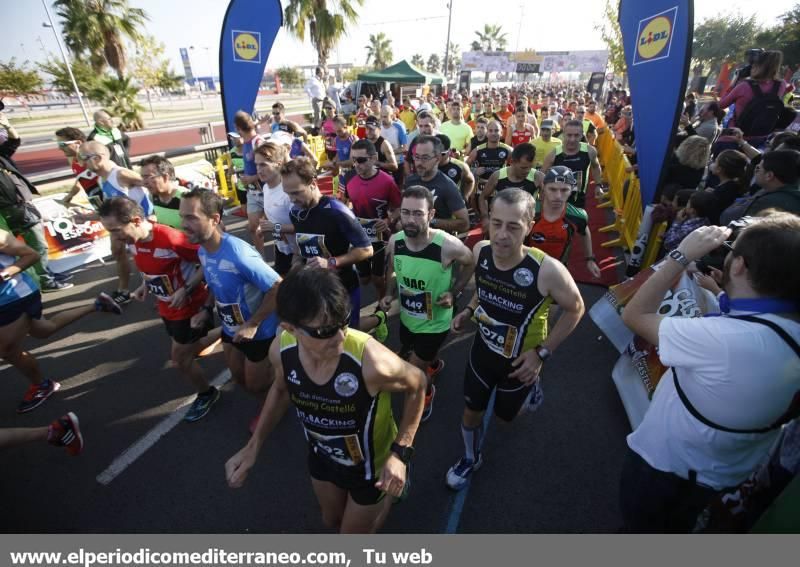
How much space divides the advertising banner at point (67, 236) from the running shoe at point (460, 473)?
7257mm

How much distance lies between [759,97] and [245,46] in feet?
32.3

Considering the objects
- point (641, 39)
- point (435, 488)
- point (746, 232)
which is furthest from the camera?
point (641, 39)

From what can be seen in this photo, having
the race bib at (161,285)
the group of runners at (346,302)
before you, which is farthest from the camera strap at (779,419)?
the race bib at (161,285)

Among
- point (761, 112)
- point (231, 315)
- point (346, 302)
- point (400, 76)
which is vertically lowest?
point (231, 315)

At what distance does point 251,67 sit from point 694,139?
8.62m

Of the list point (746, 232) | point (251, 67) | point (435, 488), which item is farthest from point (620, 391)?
point (251, 67)

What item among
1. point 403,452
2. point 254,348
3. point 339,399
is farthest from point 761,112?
point 254,348

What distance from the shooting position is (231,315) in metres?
3.25

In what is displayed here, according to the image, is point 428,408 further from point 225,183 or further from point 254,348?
point 225,183

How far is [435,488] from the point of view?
10.2ft

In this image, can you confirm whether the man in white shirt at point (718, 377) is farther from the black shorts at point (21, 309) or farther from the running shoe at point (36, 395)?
the running shoe at point (36, 395)

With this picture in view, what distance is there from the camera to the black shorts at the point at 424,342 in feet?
11.2

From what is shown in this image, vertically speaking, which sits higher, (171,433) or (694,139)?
(694,139)
